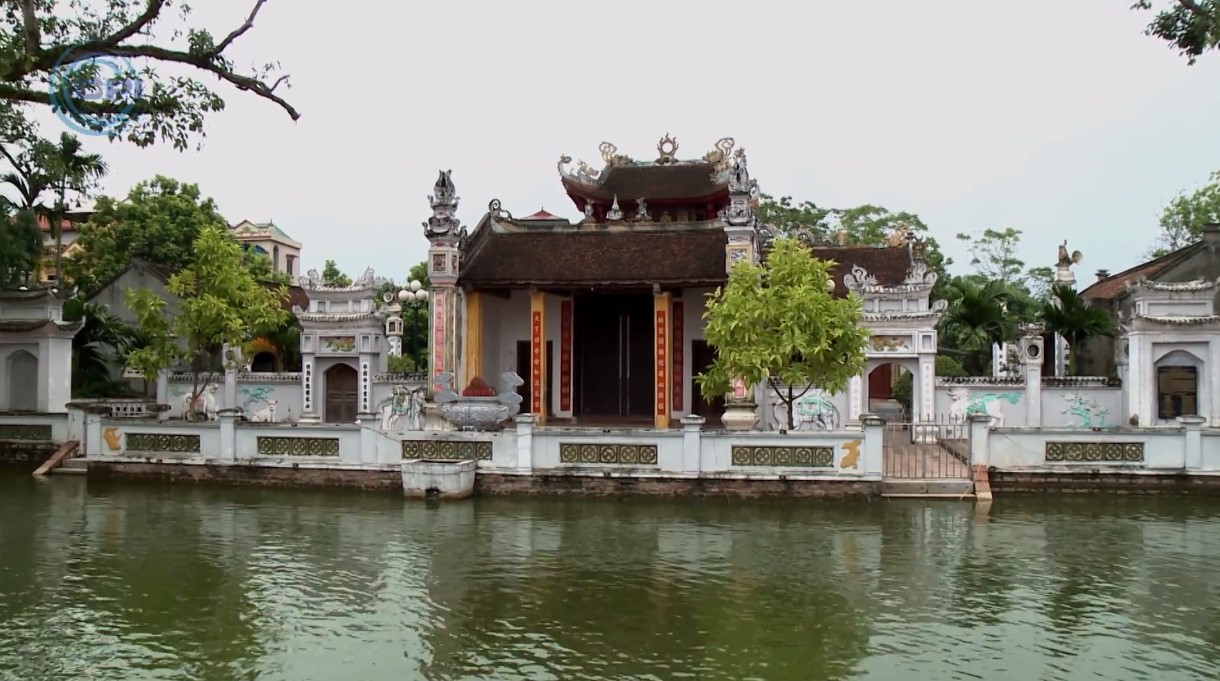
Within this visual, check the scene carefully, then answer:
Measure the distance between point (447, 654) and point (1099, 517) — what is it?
10.6 m

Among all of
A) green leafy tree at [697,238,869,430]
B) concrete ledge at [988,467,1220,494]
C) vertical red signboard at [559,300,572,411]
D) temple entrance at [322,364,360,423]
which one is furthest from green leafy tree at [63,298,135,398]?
concrete ledge at [988,467,1220,494]

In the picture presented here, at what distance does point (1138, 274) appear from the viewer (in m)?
28.5

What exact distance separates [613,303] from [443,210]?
559 centimetres

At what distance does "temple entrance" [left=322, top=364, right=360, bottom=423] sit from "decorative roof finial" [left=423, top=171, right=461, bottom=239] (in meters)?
4.92

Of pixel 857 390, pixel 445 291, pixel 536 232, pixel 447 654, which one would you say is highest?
pixel 536 232

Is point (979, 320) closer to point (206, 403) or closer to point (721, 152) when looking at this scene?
point (721, 152)

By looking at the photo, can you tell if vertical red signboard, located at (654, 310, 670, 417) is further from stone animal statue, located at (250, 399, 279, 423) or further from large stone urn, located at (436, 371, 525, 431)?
stone animal statue, located at (250, 399, 279, 423)

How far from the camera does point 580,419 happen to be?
25172 millimetres

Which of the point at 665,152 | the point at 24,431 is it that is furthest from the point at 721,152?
the point at 24,431

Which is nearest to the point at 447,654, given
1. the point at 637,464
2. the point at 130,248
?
the point at 637,464

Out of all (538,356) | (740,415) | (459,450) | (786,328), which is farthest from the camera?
(538,356)

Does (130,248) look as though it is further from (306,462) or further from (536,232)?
(306,462)

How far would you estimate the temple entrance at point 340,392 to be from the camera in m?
25.1

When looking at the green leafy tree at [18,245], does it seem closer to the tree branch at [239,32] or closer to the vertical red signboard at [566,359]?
the vertical red signboard at [566,359]
